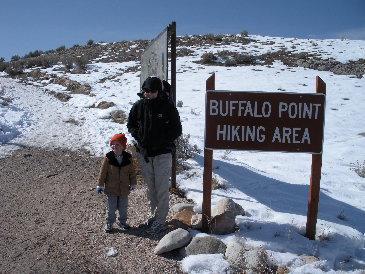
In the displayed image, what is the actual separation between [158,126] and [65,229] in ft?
5.64

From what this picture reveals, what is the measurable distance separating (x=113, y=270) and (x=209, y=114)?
1840 mm

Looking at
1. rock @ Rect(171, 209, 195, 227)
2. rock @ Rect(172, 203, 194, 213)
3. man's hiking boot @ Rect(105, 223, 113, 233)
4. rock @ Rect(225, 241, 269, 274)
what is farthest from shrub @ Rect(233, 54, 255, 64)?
rock @ Rect(225, 241, 269, 274)

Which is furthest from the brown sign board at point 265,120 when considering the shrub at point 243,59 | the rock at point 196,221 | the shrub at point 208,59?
the shrub at point 243,59

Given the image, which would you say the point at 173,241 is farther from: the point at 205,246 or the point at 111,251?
the point at 111,251

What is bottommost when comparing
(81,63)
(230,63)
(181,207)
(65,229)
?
(65,229)

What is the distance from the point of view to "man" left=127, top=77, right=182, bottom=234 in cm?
360

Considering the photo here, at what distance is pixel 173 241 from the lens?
3.35 metres

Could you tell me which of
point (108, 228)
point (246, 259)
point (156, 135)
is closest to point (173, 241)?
point (246, 259)

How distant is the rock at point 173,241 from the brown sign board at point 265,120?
40.3 inches

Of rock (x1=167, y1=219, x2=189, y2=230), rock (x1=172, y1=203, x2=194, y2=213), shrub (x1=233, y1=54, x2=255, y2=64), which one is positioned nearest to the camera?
rock (x1=167, y1=219, x2=189, y2=230)

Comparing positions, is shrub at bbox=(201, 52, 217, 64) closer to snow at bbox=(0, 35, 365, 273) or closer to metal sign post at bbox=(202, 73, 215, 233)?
snow at bbox=(0, 35, 365, 273)

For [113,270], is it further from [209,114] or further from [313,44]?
[313,44]

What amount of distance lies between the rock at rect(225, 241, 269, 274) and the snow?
10cm

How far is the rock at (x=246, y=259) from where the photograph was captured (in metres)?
2.88
